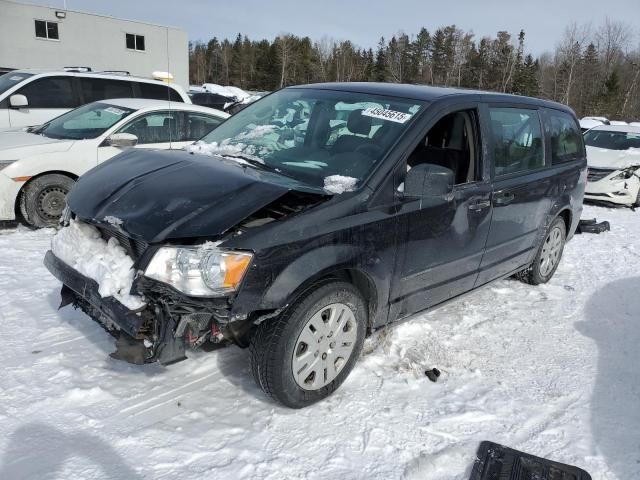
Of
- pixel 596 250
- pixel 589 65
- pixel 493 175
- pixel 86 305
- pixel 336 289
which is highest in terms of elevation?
pixel 589 65

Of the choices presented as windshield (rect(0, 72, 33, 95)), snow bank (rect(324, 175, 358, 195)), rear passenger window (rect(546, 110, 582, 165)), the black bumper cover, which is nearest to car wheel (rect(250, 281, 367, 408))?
snow bank (rect(324, 175, 358, 195))

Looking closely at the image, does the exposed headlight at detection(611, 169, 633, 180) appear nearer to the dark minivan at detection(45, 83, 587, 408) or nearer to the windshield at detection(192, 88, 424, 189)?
the dark minivan at detection(45, 83, 587, 408)

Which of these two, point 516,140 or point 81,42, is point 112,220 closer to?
point 516,140

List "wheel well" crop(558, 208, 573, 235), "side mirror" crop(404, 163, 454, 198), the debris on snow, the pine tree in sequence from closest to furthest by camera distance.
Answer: the debris on snow, "side mirror" crop(404, 163, 454, 198), "wheel well" crop(558, 208, 573, 235), the pine tree

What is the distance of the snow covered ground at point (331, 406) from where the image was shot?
2.63 metres

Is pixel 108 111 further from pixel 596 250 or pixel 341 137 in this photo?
pixel 596 250

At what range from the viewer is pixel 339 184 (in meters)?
3.06

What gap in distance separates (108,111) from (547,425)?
6.25 metres

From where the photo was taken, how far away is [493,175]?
3.99m

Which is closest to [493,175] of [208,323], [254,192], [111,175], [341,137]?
[341,137]

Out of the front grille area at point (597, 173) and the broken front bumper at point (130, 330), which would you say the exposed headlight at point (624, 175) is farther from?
the broken front bumper at point (130, 330)

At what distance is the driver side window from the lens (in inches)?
151

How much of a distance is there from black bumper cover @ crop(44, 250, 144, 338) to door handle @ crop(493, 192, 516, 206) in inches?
108

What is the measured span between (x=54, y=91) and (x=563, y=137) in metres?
7.59
